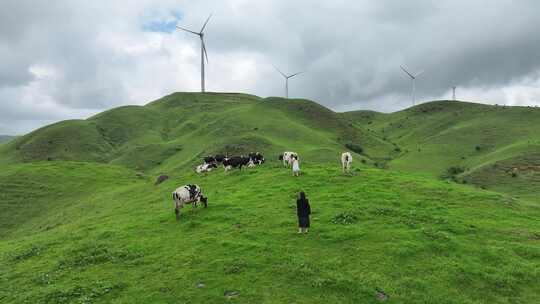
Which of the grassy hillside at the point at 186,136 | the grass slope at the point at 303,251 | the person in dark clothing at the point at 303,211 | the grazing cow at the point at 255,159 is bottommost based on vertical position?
the grass slope at the point at 303,251

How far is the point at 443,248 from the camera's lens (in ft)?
57.0

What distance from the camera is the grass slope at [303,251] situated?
1436 centimetres

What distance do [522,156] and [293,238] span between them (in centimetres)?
5276

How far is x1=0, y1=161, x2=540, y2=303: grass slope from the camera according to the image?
14.4 m

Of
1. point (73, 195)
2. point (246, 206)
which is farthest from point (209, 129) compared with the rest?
point (246, 206)

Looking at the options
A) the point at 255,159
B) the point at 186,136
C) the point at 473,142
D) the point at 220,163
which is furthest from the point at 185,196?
the point at 473,142

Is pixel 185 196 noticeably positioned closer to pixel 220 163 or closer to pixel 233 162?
pixel 233 162

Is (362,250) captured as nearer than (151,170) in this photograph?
Yes

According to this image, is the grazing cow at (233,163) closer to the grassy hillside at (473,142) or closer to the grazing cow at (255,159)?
the grazing cow at (255,159)

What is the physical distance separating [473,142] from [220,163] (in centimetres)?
6325

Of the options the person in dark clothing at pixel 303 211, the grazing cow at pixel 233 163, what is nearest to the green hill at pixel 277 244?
A: the person in dark clothing at pixel 303 211

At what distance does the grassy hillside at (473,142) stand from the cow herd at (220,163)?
28653mm

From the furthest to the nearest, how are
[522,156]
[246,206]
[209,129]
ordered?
1. [209,129]
2. [522,156]
3. [246,206]

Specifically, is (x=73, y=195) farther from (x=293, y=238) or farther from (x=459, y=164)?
(x=459, y=164)
